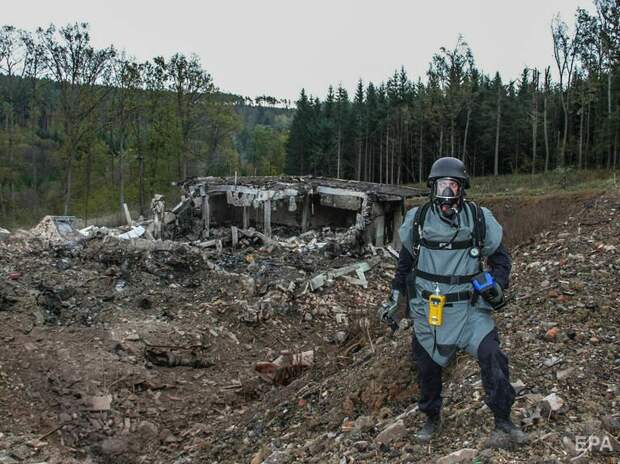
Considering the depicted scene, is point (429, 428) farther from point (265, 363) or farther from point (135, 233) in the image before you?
point (135, 233)

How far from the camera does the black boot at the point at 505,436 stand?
323 cm

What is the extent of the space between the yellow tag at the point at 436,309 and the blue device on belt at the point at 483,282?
202 millimetres

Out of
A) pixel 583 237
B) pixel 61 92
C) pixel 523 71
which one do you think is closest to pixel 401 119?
pixel 523 71

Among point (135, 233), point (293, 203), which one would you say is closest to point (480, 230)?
point (135, 233)

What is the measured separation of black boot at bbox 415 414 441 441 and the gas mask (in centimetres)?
136

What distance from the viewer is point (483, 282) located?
10.7 ft

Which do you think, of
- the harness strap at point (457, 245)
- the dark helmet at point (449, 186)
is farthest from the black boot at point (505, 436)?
the dark helmet at point (449, 186)

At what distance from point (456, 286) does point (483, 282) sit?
0.16 m

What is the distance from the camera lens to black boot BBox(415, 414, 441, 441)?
12.0 feet

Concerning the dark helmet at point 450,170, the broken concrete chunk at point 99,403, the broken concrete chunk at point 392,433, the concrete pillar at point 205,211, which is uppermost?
the dark helmet at point 450,170

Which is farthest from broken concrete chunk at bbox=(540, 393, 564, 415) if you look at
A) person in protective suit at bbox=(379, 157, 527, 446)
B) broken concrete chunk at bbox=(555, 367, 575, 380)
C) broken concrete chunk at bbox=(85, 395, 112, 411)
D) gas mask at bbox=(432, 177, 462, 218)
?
broken concrete chunk at bbox=(85, 395, 112, 411)

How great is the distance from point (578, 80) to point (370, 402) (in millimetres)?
40795

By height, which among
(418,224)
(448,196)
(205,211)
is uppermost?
(448,196)

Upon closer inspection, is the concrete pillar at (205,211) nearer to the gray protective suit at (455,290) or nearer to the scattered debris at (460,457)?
the gray protective suit at (455,290)
